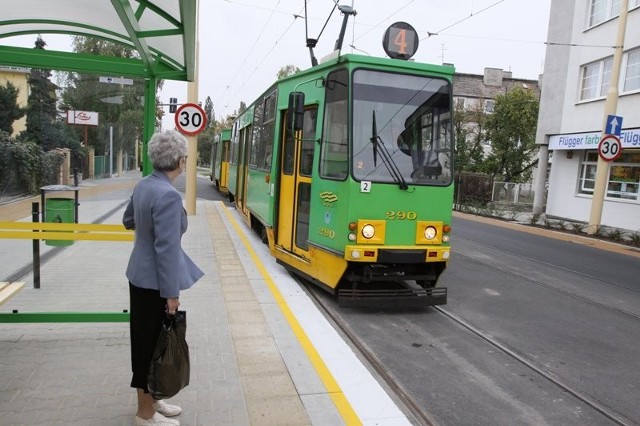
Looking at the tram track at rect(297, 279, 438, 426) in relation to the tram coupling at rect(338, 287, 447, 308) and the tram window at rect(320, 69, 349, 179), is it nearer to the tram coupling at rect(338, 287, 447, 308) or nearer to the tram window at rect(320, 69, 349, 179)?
the tram coupling at rect(338, 287, 447, 308)

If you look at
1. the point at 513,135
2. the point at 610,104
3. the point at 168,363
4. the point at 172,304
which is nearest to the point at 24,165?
the point at 172,304

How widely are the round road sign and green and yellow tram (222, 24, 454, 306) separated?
1132 cm

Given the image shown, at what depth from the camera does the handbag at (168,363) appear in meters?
2.97

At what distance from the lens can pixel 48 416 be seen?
3.26m

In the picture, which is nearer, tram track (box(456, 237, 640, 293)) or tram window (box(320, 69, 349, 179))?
tram window (box(320, 69, 349, 179))

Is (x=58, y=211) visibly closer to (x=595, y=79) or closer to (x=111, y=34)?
(x=111, y=34)

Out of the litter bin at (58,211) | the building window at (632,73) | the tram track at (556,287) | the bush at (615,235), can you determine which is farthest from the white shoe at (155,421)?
the building window at (632,73)

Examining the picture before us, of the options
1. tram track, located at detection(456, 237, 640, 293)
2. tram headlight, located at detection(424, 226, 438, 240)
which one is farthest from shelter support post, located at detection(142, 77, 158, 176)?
tram track, located at detection(456, 237, 640, 293)

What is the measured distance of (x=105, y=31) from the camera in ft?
17.7

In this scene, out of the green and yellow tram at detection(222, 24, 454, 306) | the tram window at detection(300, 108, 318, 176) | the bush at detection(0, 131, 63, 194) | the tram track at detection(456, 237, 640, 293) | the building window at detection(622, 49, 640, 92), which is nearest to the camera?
the bush at detection(0, 131, 63, 194)

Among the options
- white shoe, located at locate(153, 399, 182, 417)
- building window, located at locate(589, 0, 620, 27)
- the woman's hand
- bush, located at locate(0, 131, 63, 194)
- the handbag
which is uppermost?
building window, located at locate(589, 0, 620, 27)

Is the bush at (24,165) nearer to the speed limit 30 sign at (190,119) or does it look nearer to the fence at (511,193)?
the speed limit 30 sign at (190,119)

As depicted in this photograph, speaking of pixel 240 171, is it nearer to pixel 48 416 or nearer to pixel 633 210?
pixel 48 416

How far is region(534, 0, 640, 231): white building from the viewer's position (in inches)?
710
